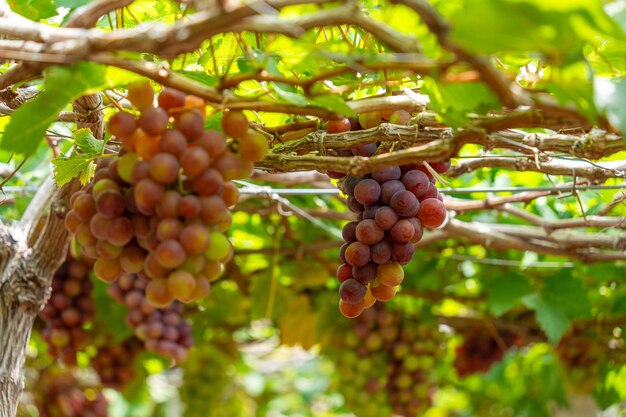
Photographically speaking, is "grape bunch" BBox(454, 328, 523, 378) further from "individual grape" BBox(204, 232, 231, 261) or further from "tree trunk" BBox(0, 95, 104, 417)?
"individual grape" BBox(204, 232, 231, 261)

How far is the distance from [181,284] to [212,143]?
157mm

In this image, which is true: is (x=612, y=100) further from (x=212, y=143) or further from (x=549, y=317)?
(x=549, y=317)

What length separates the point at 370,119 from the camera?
110 centimetres

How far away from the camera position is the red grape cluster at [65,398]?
288 cm

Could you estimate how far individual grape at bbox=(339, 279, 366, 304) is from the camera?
103 centimetres

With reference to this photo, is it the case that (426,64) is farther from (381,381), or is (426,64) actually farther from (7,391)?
(381,381)

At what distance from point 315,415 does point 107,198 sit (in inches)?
185

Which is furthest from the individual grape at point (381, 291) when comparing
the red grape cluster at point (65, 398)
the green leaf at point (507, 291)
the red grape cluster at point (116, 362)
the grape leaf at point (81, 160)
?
the red grape cluster at point (65, 398)

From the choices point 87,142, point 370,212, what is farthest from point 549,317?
point 87,142

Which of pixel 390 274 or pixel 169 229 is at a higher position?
pixel 169 229

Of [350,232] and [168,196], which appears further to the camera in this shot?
[350,232]

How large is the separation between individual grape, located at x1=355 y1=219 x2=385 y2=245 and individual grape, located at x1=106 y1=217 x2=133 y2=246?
1.10 ft

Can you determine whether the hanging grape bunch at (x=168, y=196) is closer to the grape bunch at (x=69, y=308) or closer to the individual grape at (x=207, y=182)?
the individual grape at (x=207, y=182)

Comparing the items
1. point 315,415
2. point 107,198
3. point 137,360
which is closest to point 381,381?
point 137,360
